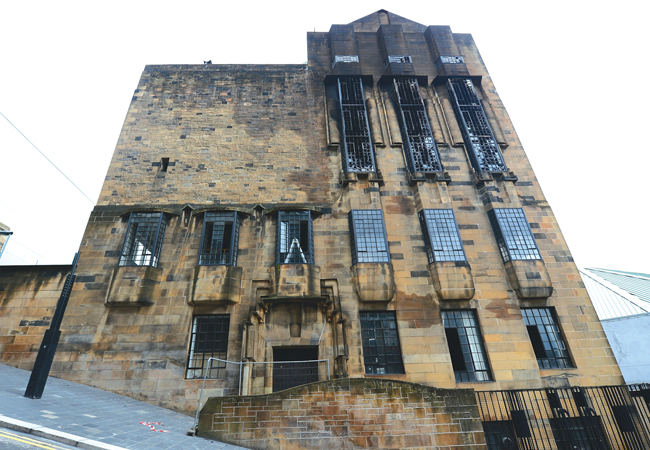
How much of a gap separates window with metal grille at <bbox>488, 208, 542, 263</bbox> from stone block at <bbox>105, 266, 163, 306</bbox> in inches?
657

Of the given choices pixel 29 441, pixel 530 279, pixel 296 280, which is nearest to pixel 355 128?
pixel 296 280

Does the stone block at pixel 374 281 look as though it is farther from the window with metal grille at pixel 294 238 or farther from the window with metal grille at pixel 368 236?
the window with metal grille at pixel 294 238

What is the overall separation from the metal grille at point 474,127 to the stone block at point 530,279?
18.7ft

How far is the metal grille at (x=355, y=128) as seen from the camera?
60.2 feet

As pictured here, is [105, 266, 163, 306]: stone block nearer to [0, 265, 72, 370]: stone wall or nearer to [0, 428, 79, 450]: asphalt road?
[0, 265, 72, 370]: stone wall

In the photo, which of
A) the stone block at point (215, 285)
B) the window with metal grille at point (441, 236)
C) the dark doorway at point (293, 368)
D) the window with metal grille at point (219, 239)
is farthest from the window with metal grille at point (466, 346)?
the window with metal grille at point (219, 239)

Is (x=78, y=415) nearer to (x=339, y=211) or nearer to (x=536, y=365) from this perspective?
(x=339, y=211)

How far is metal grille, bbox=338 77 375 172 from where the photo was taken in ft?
60.2

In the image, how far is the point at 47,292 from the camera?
14688mm

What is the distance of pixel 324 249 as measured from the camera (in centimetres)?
1608

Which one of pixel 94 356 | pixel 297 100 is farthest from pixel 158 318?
pixel 297 100

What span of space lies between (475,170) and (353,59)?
1103 centimetres

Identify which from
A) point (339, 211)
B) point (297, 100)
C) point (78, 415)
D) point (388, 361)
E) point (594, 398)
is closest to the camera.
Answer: point (78, 415)

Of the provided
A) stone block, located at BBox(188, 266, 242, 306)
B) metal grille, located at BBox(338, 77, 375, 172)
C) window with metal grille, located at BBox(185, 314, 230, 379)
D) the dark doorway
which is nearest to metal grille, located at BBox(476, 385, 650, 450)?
the dark doorway
